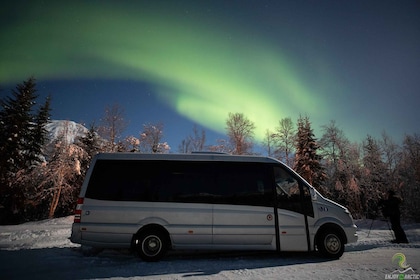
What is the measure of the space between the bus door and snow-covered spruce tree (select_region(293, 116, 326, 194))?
23740 millimetres

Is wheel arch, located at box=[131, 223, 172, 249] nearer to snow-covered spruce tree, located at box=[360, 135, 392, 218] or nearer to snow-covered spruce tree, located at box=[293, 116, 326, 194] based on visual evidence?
snow-covered spruce tree, located at box=[293, 116, 326, 194]

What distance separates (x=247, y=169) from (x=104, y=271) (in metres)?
4.55

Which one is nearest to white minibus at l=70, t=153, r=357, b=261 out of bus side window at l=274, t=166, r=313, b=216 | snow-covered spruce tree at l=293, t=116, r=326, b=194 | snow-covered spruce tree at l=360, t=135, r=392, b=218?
bus side window at l=274, t=166, r=313, b=216

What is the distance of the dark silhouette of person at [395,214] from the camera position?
9.45 metres

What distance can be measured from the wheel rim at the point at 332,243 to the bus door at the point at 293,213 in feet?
1.82

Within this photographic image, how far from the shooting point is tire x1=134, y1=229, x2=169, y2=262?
20.7 ft

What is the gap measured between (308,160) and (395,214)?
20462 mm

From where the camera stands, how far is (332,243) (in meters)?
6.73

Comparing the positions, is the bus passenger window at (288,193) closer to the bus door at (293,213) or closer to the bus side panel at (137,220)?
the bus door at (293,213)

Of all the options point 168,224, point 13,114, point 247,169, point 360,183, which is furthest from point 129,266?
point 360,183

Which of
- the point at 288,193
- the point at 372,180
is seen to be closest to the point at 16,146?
the point at 288,193

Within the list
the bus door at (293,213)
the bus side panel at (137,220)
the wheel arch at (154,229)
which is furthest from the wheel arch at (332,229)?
the wheel arch at (154,229)

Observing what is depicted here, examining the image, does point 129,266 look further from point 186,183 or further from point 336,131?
point 336,131

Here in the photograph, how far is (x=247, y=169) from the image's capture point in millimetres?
7215
